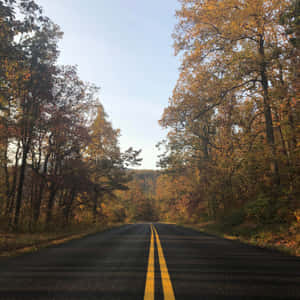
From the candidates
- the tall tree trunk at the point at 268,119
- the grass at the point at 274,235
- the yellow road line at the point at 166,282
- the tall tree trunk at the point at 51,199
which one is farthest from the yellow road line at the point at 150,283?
the tall tree trunk at the point at 51,199

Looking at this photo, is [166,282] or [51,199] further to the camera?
[51,199]

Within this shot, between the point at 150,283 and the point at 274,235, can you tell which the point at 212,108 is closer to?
the point at 274,235

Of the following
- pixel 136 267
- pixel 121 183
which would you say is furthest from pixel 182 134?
pixel 136 267

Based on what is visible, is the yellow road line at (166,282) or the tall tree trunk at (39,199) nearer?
the yellow road line at (166,282)

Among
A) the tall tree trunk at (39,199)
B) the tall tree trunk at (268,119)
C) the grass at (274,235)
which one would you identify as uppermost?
the tall tree trunk at (268,119)

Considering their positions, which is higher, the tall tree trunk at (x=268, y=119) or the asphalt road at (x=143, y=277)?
the tall tree trunk at (x=268, y=119)

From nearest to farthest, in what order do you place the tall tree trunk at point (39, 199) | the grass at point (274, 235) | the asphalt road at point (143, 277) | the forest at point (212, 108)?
the asphalt road at point (143, 277), the grass at point (274, 235), the forest at point (212, 108), the tall tree trunk at point (39, 199)

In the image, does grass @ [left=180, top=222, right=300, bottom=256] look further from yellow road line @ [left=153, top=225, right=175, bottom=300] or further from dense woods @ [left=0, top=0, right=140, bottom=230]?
dense woods @ [left=0, top=0, right=140, bottom=230]

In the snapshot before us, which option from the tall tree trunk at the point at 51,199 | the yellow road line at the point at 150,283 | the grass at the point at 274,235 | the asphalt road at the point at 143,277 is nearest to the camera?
the yellow road line at the point at 150,283

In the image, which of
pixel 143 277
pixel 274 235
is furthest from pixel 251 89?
pixel 143 277

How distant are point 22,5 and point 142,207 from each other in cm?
8782

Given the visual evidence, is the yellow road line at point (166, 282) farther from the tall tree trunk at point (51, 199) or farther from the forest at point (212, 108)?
the tall tree trunk at point (51, 199)

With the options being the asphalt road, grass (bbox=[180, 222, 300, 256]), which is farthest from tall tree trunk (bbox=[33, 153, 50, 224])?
grass (bbox=[180, 222, 300, 256])

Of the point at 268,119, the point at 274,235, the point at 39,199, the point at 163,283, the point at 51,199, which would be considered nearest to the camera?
the point at 163,283
